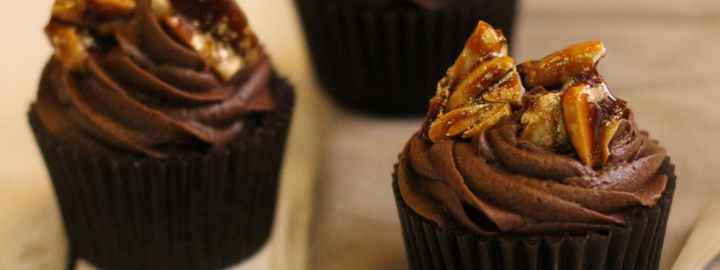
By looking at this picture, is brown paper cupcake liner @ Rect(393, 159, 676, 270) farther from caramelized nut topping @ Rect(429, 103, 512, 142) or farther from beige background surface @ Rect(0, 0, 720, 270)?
beige background surface @ Rect(0, 0, 720, 270)

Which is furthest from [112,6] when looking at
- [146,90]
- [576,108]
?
A: [576,108]

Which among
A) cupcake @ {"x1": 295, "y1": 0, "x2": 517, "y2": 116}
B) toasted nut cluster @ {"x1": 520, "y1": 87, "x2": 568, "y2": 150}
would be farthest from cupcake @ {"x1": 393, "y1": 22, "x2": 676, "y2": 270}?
cupcake @ {"x1": 295, "y1": 0, "x2": 517, "y2": 116}

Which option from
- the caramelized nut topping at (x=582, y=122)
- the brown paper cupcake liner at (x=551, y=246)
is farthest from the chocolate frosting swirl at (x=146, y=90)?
the caramelized nut topping at (x=582, y=122)

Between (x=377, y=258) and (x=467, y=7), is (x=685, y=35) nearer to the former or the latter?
(x=467, y=7)

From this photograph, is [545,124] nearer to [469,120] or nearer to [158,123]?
[469,120]

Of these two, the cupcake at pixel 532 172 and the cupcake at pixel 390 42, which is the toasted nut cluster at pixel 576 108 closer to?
the cupcake at pixel 532 172

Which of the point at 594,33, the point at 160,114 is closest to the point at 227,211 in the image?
the point at 160,114

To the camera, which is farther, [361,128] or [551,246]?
[361,128]
